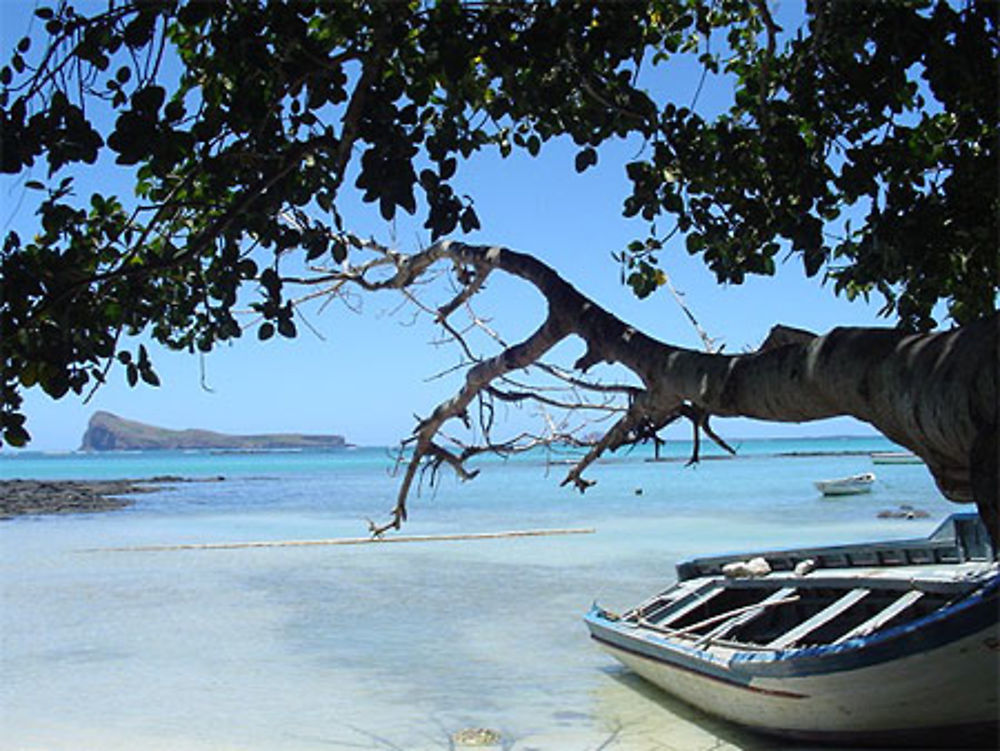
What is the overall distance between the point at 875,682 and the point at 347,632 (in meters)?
8.75

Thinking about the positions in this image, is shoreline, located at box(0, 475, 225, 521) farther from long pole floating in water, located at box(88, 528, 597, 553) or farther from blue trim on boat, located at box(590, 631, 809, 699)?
blue trim on boat, located at box(590, 631, 809, 699)

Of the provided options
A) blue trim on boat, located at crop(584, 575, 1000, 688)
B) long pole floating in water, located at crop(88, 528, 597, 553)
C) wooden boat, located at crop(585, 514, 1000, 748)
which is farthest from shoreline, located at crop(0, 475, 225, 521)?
blue trim on boat, located at crop(584, 575, 1000, 688)

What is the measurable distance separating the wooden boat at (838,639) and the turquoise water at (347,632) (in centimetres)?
72

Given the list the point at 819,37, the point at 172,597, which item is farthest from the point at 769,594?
the point at 172,597

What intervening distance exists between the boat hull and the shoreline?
31672mm

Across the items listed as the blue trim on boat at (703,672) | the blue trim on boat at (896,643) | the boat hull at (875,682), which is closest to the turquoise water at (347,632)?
the blue trim on boat at (703,672)

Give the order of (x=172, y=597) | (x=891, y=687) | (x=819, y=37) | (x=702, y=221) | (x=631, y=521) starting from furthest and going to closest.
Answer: (x=631, y=521), (x=172, y=597), (x=891, y=687), (x=702, y=221), (x=819, y=37)

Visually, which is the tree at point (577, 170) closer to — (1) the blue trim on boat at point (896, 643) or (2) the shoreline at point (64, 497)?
(1) the blue trim on boat at point (896, 643)

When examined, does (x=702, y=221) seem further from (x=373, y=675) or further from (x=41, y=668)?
(x=41, y=668)

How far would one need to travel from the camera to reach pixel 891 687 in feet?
21.2

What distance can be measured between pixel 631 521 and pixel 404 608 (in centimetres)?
1497

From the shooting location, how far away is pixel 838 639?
804 cm

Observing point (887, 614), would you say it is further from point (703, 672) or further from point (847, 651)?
point (703, 672)

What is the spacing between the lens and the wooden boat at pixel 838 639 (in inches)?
244
